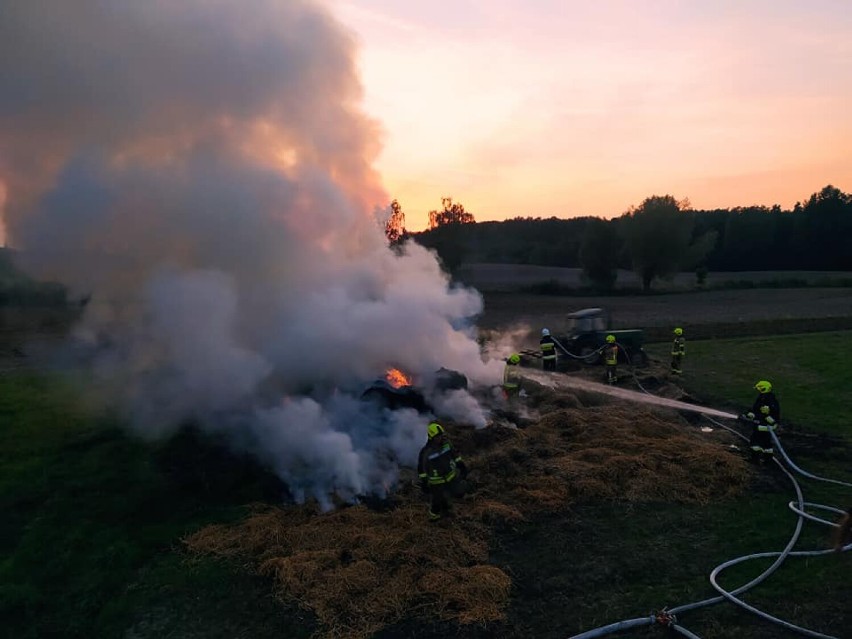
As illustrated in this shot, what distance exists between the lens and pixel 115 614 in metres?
8.40

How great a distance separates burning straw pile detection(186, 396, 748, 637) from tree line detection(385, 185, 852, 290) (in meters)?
15.2

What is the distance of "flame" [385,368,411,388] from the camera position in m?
16.0

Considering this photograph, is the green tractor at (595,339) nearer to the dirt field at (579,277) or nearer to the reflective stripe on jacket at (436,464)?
the reflective stripe on jacket at (436,464)

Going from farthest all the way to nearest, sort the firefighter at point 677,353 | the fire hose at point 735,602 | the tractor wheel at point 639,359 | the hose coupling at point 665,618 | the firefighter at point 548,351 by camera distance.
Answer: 1. the tractor wheel at point 639,359
2. the firefighter at point 548,351
3. the firefighter at point 677,353
4. the hose coupling at point 665,618
5. the fire hose at point 735,602

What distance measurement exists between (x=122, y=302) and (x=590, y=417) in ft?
41.1

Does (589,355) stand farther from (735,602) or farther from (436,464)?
(735,602)

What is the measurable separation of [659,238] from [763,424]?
163 ft

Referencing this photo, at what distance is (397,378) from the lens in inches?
645

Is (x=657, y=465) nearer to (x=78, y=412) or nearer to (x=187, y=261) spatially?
(x=187, y=261)

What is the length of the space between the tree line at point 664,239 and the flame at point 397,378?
11099mm

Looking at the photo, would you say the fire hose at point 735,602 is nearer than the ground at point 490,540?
Yes

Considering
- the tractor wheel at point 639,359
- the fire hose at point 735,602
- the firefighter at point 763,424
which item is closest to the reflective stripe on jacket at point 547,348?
the tractor wheel at point 639,359

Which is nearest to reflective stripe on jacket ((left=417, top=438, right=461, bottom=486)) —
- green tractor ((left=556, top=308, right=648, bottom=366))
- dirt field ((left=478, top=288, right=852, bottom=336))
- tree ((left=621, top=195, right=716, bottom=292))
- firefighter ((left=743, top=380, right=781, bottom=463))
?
firefighter ((left=743, top=380, right=781, bottom=463))

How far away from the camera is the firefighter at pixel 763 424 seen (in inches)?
496
